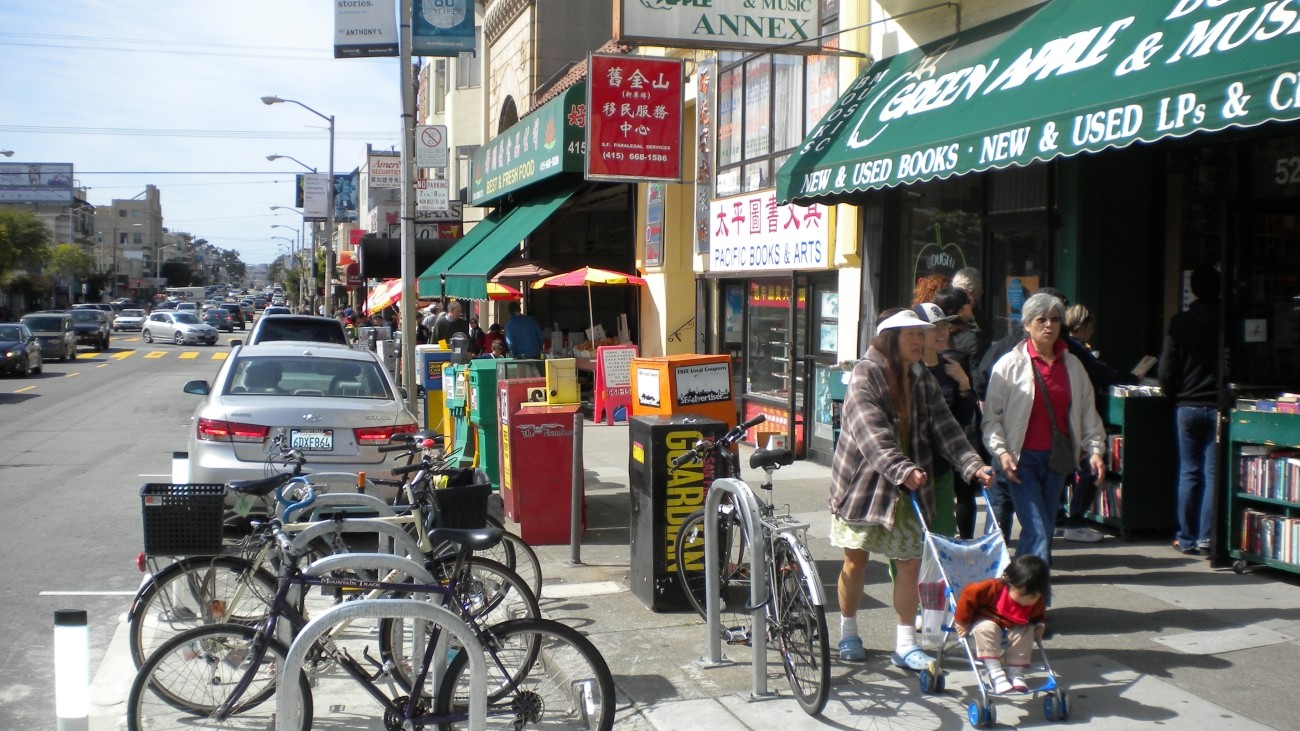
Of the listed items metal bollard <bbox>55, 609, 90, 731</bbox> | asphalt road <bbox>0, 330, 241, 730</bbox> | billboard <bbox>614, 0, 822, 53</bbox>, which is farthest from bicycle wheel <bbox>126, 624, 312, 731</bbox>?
billboard <bbox>614, 0, 822, 53</bbox>

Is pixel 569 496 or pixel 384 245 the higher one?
pixel 384 245

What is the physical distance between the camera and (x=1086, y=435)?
20.0 ft

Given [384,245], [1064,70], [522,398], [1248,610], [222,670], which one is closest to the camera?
[222,670]

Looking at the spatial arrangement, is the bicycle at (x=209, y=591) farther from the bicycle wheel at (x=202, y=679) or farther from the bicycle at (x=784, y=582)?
the bicycle at (x=784, y=582)

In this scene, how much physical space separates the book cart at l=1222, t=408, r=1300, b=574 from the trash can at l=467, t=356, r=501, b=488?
597 centimetres

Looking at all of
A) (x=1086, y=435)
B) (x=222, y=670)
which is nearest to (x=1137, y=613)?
(x=1086, y=435)

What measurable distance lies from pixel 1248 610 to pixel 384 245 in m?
22.1

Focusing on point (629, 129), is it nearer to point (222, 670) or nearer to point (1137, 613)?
point (1137, 613)

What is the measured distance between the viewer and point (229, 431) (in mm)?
8602

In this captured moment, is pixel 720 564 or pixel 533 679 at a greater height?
pixel 720 564

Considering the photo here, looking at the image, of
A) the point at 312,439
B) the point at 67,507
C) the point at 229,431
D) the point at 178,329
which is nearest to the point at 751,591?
the point at 312,439

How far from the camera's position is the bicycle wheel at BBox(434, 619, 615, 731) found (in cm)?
434

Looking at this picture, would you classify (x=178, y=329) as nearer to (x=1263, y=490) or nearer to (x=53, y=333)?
(x=53, y=333)

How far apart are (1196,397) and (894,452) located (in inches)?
140
